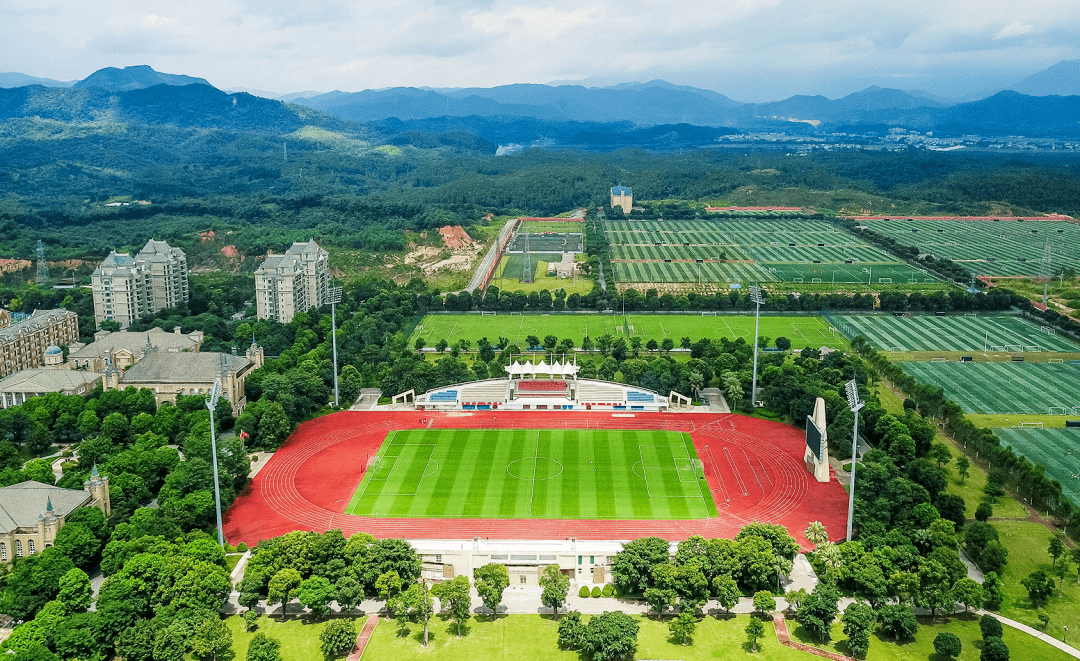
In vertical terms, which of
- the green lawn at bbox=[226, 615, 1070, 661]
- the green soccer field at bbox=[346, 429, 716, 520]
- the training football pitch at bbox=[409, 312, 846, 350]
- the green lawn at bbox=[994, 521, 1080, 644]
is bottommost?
the green lawn at bbox=[226, 615, 1070, 661]

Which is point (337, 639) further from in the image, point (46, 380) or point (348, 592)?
point (46, 380)

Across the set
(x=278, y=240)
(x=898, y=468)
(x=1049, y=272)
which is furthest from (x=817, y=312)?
(x=278, y=240)

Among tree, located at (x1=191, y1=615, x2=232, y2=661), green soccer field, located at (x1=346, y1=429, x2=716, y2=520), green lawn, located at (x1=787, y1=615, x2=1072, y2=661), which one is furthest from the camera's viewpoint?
green soccer field, located at (x1=346, y1=429, x2=716, y2=520)

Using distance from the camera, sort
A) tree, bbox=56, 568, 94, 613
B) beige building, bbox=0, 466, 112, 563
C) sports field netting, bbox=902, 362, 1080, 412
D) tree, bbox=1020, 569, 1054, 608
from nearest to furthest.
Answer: tree, bbox=56, 568, 94, 613
tree, bbox=1020, 569, 1054, 608
beige building, bbox=0, 466, 112, 563
sports field netting, bbox=902, 362, 1080, 412

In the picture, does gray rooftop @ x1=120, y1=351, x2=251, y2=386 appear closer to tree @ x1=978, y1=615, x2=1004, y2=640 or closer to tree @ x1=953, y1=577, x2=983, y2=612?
tree @ x1=953, y1=577, x2=983, y2=612

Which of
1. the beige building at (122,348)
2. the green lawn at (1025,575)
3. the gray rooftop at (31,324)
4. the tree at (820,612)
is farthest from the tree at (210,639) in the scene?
the gray rooftop at (31,324)

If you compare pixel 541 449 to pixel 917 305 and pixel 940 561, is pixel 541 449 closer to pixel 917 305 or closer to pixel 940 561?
pixel 940 561

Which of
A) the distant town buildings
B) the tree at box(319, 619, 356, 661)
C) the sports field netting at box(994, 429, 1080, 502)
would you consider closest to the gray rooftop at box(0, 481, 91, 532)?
the tree at box(319, 619, 356, 661)

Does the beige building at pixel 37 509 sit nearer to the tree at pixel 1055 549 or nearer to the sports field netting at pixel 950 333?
the tree at pixel 1055 549
